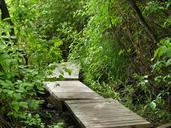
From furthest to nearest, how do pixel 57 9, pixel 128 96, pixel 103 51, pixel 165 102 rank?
Result: pixel 57 9, pixel 103 51, pixel 128 96, pixel 165 102

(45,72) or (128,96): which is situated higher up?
(45,72)

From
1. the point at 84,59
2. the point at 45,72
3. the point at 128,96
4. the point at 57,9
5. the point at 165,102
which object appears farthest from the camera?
the point at 57,9

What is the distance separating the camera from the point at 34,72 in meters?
3.73

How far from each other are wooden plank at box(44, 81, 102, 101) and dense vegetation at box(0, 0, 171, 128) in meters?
0.25

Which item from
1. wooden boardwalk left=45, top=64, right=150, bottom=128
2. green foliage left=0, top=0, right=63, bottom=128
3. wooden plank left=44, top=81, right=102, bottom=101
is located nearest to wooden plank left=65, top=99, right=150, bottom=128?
wooden boardwalk left=45, top=64, right=150, bottom=128

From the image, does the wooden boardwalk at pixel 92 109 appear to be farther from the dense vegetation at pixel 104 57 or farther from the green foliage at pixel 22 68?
the green foliage at pixel 22 68

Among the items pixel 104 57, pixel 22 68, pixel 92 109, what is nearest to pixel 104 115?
pixel 92 109

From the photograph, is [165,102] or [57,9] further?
[57,9]

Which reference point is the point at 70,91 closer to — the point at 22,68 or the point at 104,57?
the point at 104,57

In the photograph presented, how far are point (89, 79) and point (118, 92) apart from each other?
810 millimetres

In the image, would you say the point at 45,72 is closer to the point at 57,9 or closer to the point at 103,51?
the point at 103,51

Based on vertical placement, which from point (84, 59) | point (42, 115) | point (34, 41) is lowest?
point (42, 115)

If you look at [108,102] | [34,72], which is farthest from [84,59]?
[34,72]

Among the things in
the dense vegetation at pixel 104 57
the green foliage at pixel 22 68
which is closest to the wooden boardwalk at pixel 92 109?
the dense vegetation at pixel 104 57
